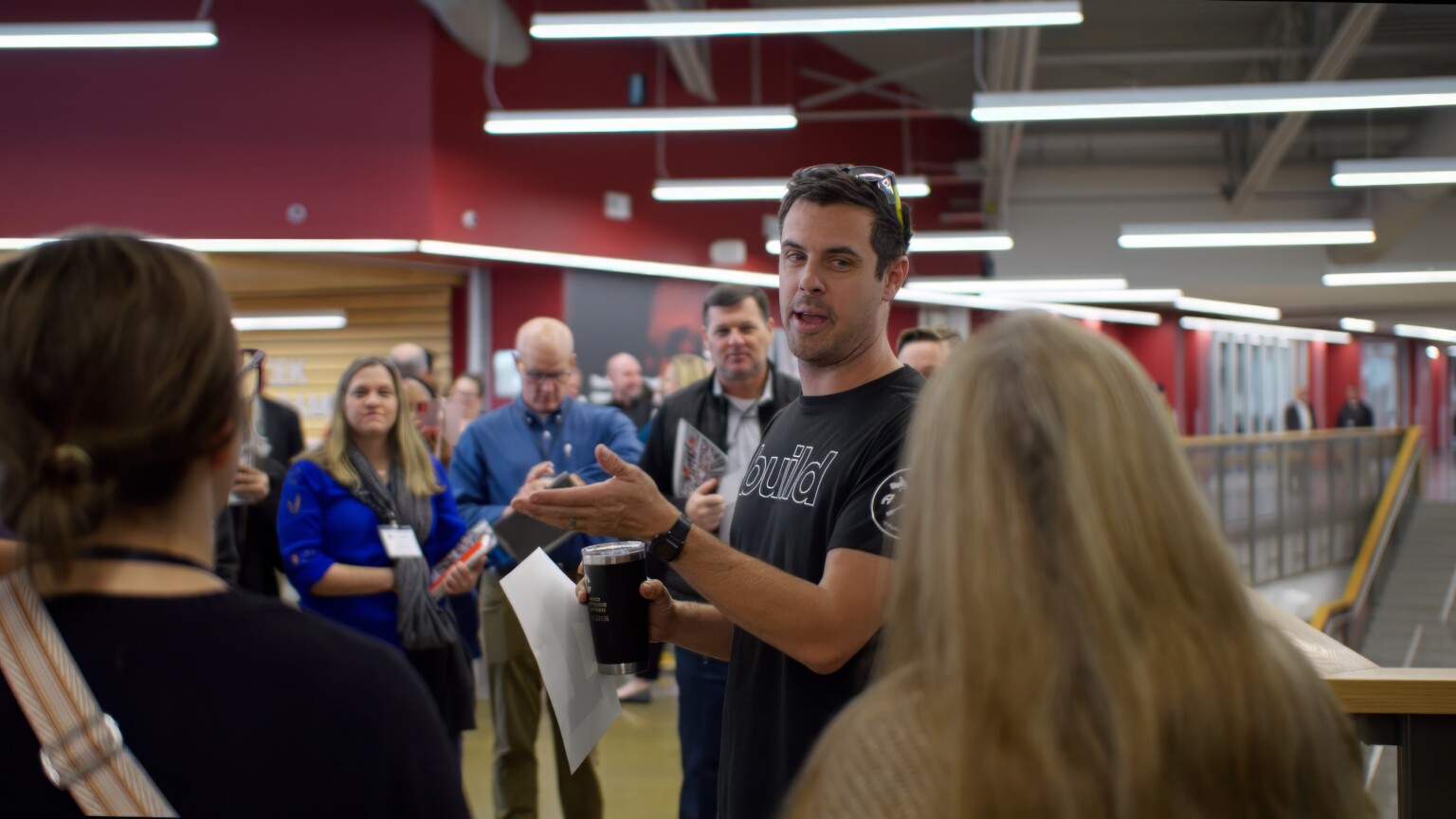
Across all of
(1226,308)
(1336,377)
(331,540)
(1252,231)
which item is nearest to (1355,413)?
(1226,308)

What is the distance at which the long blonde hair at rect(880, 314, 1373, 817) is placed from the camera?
30.5 inches

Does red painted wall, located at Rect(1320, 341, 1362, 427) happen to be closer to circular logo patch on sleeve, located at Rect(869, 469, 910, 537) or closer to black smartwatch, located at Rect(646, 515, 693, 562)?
circular logo patch on sleeve, located at Rect(869, 469, 910, 537)

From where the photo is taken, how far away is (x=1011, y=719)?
78cm

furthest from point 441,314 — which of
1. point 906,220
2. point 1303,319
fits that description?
point 1303,319

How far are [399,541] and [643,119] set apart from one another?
474 cm

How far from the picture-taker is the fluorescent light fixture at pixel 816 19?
5891 millimetres

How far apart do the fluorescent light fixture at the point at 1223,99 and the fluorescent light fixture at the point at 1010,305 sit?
18.6ft

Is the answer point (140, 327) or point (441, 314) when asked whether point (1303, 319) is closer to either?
point (441, 314)

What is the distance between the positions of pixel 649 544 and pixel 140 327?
0.79 m

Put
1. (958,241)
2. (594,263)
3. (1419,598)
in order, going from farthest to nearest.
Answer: (958,241) < (1419,598) < (594,263)

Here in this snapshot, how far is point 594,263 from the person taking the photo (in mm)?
10492

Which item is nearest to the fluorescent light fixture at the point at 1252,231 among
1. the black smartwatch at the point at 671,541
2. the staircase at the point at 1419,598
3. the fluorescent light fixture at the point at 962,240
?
Answer: the fluorescent light fixture at the point at 962,240

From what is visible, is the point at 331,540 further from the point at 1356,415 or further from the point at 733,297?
the point at 1356,415

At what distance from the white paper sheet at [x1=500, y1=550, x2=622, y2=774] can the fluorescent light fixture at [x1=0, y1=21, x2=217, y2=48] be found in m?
5.38
